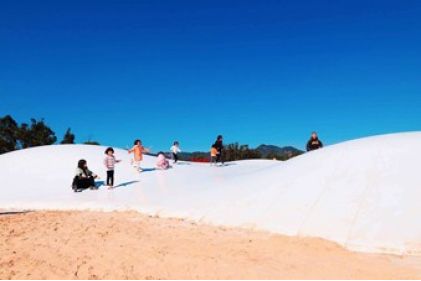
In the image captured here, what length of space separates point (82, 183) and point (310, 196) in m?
8.49

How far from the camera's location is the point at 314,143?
16578 millimetres

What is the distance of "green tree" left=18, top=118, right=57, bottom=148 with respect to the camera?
A: 4312cm

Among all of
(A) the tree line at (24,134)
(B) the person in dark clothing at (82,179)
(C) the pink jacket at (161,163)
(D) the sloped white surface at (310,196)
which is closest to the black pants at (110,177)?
(D) the sloped white surface at (310,196)

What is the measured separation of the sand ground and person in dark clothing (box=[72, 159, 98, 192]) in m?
5.18

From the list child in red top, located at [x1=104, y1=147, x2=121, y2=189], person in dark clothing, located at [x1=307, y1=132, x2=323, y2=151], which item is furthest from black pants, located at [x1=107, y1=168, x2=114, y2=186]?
person in dark clothing, located at [x1=307, y1=132, x2=323, y2=151]

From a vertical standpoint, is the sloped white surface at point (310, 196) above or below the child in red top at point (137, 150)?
below

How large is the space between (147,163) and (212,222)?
10311 millimetres

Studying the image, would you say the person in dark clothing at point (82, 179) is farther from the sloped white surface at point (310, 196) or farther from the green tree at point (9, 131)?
the green tree at point (9, 131)

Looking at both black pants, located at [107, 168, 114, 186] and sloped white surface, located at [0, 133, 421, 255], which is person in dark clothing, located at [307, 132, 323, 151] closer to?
sloped white surface, located at [0, 133, 421, 255]

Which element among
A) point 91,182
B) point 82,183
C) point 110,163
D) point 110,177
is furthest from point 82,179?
point 110,163

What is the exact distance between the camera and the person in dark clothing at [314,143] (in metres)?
16.6

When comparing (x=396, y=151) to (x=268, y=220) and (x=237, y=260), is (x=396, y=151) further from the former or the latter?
(x=237, y=260)

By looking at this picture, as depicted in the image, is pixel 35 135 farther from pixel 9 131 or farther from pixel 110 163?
pixel 110 163

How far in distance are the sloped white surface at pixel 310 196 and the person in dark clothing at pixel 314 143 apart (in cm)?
351
